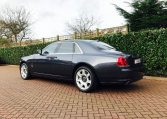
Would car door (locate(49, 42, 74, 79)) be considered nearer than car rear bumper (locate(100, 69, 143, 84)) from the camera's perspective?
No

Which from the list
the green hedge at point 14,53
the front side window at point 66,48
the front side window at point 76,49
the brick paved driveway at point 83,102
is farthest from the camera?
the green hedge at point 14,53

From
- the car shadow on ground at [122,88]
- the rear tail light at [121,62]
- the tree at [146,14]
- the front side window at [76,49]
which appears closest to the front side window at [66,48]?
the front side window at [76,49]

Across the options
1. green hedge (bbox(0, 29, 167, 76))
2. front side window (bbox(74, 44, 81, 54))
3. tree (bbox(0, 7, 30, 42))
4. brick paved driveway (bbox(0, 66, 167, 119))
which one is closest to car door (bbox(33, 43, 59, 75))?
brick paved driveway (bbox(0, 66, 167, 119))

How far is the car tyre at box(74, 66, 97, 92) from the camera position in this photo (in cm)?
687

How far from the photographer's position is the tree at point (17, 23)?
143 ft

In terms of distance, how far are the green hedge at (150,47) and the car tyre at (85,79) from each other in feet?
11.3

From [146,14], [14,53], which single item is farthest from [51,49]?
[14,53]

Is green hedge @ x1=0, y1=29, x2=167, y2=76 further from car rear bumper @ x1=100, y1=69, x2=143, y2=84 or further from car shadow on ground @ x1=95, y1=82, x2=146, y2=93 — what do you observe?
car rear bumper @ x1=100, y1=69, x2=143, y2=84

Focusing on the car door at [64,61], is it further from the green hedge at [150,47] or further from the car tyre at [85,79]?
the green hedge at [150,47]

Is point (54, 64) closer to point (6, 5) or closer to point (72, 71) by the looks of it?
point (72, 71)

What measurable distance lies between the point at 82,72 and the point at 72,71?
1.34 ft

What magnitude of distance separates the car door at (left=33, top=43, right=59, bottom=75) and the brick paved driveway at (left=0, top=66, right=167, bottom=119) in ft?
2.02

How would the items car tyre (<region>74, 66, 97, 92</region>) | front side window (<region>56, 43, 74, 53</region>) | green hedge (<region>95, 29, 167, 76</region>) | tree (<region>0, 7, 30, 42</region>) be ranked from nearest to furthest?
car tyre (<region>74, 66, 97, 92</region>)
front side window (<region>56, 43, 74, 53</region>)
green hedge (<region>95, 29, 167, 76</region>)
tree (<region>0, 7, 30, 42</region>)

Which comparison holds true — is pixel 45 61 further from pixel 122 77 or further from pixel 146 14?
pixel 146 14
